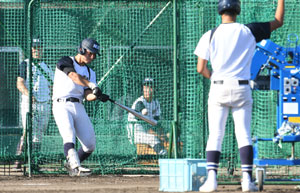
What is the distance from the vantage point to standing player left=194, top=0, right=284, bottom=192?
7.76 metres

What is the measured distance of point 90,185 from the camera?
→ 941 centimetres

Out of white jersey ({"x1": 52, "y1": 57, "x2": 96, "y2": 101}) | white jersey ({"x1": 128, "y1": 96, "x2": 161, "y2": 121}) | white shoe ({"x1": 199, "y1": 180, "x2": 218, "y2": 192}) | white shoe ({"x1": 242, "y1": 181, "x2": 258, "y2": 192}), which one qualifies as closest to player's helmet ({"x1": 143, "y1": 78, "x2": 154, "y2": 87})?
white jersey ({"x1": 128, "y1": 96, "x2": 161, "y2": 121})

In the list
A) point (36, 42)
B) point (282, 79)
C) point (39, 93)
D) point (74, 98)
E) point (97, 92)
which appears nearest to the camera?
point (282, 79)

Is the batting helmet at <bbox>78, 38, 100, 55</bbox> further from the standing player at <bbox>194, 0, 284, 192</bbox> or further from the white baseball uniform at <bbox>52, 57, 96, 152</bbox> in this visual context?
the standing player at <bbox>194, 0, 284, 192</bbox>

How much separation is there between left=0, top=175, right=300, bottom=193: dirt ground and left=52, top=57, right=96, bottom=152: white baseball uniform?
0.59m

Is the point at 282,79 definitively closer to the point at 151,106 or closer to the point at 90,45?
the point at 90,45

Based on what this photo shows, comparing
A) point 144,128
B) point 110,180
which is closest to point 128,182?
point 110,180

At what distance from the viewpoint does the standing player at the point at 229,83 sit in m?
7.76

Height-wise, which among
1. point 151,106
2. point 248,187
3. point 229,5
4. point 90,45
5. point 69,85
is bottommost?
point 248,187

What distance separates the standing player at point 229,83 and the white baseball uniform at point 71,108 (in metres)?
2.45

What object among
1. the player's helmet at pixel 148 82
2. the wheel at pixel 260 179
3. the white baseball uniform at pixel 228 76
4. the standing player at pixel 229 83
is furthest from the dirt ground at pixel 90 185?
the player's helmet at pixel 148 82

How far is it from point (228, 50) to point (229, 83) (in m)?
0.36

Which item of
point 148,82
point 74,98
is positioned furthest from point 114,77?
point 74,98

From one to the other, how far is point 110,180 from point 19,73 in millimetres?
3243
